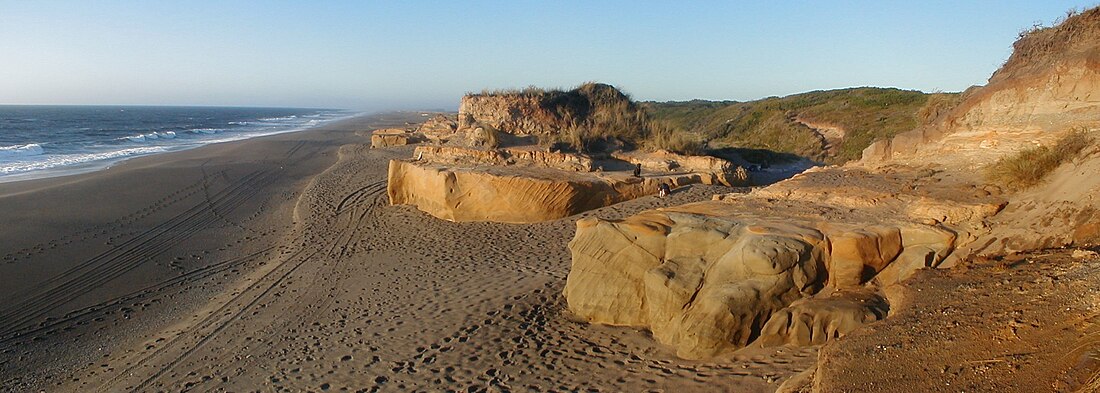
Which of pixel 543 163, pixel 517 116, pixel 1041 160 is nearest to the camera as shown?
pixel 1041 160

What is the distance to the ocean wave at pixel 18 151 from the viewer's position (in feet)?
92.0

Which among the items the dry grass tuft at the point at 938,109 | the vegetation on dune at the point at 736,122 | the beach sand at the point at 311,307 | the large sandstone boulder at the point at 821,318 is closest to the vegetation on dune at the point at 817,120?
the vegetation on dune at the point at 736,122

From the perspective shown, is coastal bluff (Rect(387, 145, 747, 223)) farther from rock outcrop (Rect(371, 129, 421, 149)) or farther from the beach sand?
rock outcrop (Rect(371, 129, 421, 149))

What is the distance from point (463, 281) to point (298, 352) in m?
2.36

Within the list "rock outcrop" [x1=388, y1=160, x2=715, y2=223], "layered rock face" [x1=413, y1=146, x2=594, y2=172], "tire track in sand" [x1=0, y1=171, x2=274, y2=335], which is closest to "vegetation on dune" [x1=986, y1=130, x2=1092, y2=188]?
"rock outcrop" [x1=388, y1=160, x2=715, y2=223]

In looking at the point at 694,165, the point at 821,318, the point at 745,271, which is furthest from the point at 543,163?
the point at 821,318

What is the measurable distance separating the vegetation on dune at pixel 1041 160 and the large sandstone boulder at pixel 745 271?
1052 millimetres

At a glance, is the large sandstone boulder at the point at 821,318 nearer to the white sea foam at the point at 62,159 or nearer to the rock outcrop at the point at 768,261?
the rock outcrop at the point at 768,261

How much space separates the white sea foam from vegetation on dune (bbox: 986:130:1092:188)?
2827cm

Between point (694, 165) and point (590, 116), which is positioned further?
point (590, 116)

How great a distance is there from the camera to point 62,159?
88.2ft

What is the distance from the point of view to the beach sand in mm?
5527

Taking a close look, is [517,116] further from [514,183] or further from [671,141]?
[514,183]

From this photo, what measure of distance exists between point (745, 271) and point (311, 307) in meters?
5.52
